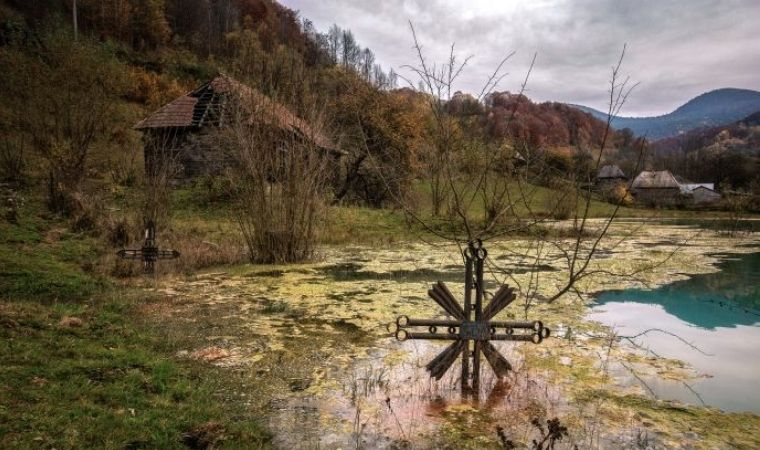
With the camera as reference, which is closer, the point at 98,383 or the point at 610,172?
the point at 98,383

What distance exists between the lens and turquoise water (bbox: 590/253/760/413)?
448 centimetres

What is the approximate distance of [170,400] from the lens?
3670 mm

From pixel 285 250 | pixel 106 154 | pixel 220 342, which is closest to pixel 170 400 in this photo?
pixel 220 342

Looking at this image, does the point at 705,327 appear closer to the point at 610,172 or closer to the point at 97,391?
the point at 97,391

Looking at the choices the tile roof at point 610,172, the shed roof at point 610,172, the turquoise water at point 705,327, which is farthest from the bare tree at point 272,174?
the tile roof at point 610,172

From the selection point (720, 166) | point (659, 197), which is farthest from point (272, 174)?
point (720, 166)

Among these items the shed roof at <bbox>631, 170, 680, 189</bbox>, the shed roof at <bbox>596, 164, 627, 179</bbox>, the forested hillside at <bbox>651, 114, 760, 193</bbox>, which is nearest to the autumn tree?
the forested hillside at <bbox>651, 114, 760, 193</bbox>

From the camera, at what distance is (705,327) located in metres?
6.95

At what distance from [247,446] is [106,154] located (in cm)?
1972

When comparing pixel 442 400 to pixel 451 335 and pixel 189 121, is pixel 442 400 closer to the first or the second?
pixel 451 335

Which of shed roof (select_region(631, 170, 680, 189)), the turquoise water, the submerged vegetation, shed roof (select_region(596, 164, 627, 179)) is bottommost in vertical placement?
the turquoise water

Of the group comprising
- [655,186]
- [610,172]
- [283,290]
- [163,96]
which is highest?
[163,96]

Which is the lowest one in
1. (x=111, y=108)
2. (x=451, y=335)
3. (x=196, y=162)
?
(x=451, y=335)

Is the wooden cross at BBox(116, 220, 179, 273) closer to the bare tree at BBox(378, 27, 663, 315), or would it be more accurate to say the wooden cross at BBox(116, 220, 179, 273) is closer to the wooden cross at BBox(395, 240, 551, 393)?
the bare tree at BBox(378, 27, 663, 315)
